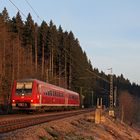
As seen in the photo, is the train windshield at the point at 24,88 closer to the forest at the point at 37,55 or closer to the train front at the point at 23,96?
the train front at the point at 23,96

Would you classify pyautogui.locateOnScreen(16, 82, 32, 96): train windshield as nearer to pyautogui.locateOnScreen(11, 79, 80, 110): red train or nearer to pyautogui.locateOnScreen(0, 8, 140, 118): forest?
pyautogui.locateOnScreen(11, 79, 80, 110): red train

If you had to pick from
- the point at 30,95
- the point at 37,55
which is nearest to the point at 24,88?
the point at 30,95

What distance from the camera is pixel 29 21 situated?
90.8 m

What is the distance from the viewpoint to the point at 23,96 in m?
37.1

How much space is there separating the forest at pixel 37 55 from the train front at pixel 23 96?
18.2m

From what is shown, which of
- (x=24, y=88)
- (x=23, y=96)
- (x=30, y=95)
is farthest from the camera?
(x=24, y=88)

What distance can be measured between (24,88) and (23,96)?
0.93 m

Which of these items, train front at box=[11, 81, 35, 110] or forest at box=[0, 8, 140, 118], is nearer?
train front at box=[11, 81, 35, 110]

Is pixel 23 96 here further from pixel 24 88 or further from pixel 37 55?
pixel 37 55

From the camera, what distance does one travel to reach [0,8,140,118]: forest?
66438 mm

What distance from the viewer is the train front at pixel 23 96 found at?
36.6m

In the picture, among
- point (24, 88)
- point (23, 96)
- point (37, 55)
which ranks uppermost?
point (37, 55)

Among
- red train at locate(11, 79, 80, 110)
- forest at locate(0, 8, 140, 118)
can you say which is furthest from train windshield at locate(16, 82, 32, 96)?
forest at locate(0, 8, 140, 118)

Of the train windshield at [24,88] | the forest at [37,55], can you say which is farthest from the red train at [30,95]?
the forest at [37,55]
